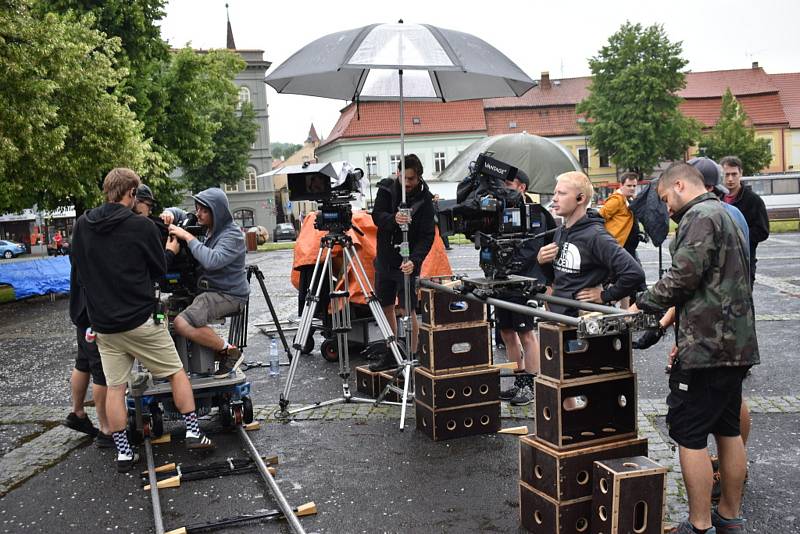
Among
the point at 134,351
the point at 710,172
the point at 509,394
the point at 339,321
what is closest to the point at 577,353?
the point at 710,172

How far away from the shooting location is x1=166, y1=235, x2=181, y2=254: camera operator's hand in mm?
6211

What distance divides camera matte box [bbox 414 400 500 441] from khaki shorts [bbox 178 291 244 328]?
172 centimetres

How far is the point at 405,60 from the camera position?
5824 mm

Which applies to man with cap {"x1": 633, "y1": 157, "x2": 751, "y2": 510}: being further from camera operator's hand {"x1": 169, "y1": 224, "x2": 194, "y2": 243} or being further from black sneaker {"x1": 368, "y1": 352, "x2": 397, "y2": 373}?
camera operator's hand {"x1": 169, "y1": 224, "x2": 194, "y2": 243}

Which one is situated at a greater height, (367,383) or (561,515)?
(561,515)

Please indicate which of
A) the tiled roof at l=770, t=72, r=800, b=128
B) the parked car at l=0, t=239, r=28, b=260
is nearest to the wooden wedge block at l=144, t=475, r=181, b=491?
the parked car at l=0, t=239, r=28, b=260

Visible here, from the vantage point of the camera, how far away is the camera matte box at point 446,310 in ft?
19.2

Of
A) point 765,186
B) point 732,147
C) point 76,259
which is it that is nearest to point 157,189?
point 76,259

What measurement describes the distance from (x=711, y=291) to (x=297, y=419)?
12.9 feet

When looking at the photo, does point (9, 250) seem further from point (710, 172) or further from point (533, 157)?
point (710, 172)

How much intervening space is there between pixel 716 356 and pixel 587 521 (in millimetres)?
1051

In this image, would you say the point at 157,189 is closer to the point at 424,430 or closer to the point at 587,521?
the point at 424,430

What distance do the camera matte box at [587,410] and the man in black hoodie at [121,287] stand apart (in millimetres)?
2893

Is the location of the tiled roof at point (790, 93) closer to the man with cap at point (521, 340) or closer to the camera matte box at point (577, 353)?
the man with cap at point (521, 340)
